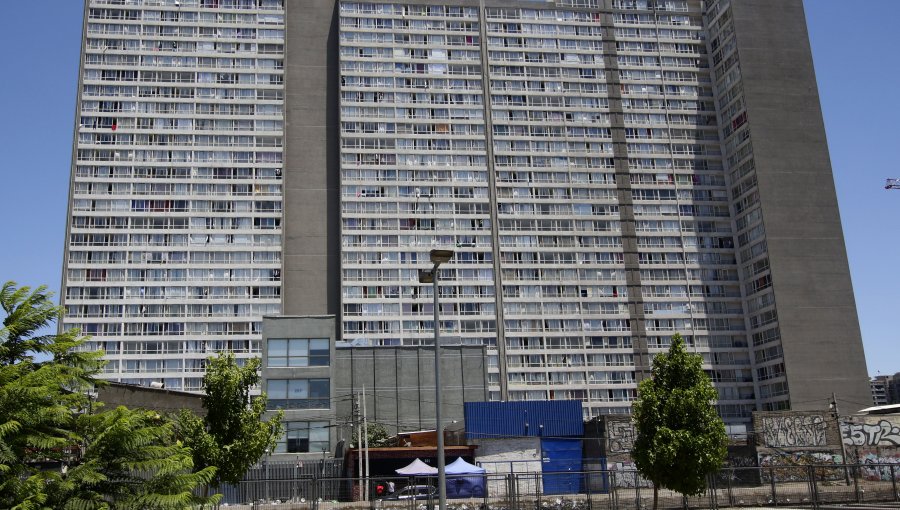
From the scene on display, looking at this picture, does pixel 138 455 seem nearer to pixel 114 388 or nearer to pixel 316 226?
pixel 114 388

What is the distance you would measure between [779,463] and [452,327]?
173 feet

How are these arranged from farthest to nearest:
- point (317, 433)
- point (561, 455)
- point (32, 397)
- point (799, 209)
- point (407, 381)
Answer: point (799, 209)
point (407, 381)
point (317, 433)
point (561, 455)
point (32, 397)

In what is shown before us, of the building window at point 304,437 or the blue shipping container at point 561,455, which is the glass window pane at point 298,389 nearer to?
the building window at point 304,437

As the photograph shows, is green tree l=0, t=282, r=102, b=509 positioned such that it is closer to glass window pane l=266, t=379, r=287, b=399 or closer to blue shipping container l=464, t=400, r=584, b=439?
blue shipping container l=464, t=400, r=584, b=439

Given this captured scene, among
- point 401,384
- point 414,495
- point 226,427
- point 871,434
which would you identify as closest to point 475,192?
point 401,384

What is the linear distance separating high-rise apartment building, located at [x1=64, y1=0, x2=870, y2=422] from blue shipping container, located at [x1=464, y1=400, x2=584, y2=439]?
135 ft

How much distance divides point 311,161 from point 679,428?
3388 inches

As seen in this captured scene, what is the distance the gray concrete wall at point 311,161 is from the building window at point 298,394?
39.2 metres

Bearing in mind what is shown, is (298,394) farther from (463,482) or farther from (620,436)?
(620,436)

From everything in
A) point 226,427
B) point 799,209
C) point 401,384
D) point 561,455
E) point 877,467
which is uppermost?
point 799,209

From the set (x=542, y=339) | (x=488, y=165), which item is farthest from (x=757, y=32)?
(x=542, y=339)

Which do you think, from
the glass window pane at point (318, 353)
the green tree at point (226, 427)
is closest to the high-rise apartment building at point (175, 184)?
the glass window pane at point (318, 353)

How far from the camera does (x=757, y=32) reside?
116125 millimetres

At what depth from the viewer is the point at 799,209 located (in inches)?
4296
